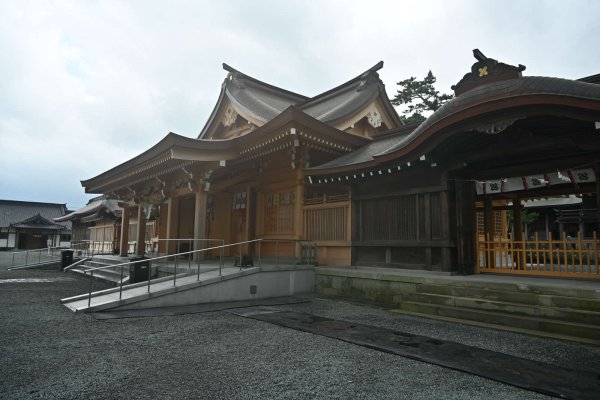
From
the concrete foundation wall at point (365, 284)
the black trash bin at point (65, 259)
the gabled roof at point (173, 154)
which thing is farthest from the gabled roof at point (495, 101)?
the black trash bin at point (65, 259)

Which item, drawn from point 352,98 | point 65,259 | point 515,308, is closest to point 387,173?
point 515,308

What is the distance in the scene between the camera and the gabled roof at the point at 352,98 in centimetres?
1339

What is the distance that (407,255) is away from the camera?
9016 mm

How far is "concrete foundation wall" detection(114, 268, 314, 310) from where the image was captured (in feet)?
26.3

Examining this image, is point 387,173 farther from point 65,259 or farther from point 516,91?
point 65,259

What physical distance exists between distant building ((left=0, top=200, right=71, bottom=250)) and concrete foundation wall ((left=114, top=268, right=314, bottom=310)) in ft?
149

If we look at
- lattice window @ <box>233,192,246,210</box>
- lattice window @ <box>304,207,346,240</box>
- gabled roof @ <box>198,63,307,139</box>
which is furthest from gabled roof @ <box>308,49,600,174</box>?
gabled roof @ <box>198,63,307,139</box>

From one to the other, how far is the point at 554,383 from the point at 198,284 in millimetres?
6819

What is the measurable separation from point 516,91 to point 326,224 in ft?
19.5

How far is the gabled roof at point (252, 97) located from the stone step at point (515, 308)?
9218 millimetres

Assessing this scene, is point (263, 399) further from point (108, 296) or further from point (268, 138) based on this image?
point (268, 138)

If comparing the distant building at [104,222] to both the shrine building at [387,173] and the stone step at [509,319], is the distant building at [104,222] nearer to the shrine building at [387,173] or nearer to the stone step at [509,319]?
the shrine building at [387,173]

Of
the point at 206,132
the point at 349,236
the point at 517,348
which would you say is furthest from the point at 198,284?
the point at 206,132

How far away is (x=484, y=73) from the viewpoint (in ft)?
24.2
